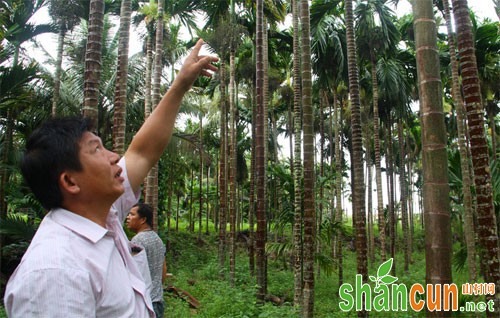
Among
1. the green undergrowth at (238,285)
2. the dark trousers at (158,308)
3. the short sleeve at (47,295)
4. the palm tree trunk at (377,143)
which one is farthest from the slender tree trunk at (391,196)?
the short sleeve at (47,295)

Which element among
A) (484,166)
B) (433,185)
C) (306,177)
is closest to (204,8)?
(306,177)

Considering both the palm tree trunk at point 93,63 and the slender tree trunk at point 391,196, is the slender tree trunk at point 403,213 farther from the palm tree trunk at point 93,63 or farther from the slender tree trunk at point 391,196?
the palm tree trunk at point 93,63

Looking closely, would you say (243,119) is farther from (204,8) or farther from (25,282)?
(25,282)

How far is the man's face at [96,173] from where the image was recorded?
1389 millimetres

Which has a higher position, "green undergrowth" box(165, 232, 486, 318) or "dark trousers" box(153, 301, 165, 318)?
"dark trousers" box(153, 301, 165, 318)

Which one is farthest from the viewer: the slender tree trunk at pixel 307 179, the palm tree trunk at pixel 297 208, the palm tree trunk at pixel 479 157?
the palm tree trunk at pixel 297 208

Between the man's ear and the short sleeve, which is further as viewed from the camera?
the man's ear

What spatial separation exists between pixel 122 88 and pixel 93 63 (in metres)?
2.21

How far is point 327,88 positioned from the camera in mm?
16984

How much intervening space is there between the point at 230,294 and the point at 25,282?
8364 mm

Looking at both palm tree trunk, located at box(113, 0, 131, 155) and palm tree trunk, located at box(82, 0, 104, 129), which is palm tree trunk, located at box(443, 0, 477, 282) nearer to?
palm tree trunk, located at box(113, 0, 131, 155)

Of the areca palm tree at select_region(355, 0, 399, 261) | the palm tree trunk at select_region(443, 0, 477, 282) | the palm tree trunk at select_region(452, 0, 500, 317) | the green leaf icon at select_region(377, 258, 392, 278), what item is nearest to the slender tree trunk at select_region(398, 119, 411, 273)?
the areca palm tree at select_region(355, 0, 399, 261)

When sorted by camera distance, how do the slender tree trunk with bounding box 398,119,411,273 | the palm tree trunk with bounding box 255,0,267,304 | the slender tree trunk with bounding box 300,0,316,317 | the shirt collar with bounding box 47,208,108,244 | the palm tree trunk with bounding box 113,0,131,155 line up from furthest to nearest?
the slender tree trunk with bounding box 398,119,411,273, the palm tree trunk with bounding box 255,0,267,304, the slender tree trunk with bounding box 300,0,316,317, the palm tree trunk with bounding box 113,0,131,155, the shirt collar with bounding box 47,208,108,244

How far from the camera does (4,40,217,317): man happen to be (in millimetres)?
1018
